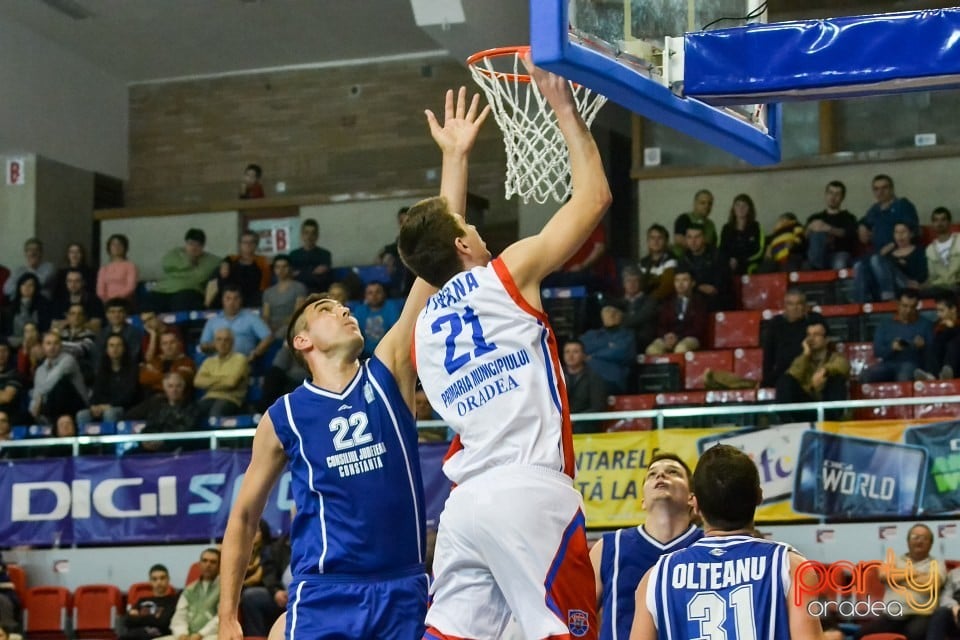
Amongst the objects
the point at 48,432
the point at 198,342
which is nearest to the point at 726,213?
the point at 198,342

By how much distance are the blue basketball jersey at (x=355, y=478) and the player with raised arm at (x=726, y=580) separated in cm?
112

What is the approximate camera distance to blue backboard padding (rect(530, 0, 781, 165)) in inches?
200

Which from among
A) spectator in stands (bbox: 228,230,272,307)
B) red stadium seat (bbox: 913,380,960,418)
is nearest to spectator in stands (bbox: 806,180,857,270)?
red stadium seat (bbox: 913,380,960,418)

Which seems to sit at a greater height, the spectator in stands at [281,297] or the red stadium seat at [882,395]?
the spectator in stands at [281,297]

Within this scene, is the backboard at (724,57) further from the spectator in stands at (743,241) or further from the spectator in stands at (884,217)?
the spectator in stands at (743,241)

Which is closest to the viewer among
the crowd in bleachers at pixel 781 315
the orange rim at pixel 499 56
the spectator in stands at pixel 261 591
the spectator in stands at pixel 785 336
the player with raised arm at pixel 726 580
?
the player with raised arm at pixel 726 580

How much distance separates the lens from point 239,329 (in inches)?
632

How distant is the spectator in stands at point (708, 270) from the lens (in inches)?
592

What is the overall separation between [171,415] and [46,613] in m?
2.24

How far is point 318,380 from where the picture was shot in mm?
5457

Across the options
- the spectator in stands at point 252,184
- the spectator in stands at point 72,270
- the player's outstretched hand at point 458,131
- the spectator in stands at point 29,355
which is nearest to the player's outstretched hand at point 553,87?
the player's outstretched hand at point 458,131

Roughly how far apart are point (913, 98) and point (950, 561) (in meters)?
8.13

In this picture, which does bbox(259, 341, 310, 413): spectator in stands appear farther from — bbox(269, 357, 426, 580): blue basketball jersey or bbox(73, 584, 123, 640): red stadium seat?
bbox(269, 357, 426, 580): blue basketball jersey

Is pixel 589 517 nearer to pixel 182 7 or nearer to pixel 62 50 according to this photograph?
pixel 182 7
